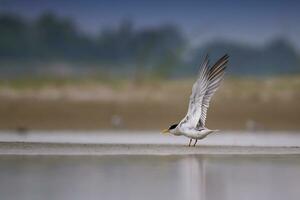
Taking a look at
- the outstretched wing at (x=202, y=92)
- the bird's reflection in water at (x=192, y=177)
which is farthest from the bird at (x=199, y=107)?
the bird's reflection in water at (x=192, y=177)

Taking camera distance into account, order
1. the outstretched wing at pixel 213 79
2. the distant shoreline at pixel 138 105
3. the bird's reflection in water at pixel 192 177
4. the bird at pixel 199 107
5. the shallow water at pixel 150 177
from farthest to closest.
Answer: the distant shoreline at pixel 138 105
the outstretched wing at pixel 213 79
the bird at pixel 199 107
the bird's reflection in water at pixel 192 177
the shallow water at pixel 150 177

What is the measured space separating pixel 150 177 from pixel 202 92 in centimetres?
343

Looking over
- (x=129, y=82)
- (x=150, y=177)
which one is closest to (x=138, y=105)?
(x=129, y=82)

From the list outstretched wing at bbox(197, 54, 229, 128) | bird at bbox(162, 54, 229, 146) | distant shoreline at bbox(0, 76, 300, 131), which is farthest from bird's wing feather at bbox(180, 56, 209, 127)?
distant shoreline at bbox(0, 76, 300, 131)

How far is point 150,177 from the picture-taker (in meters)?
10.7

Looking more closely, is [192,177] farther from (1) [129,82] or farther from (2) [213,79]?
(1) [129,82]

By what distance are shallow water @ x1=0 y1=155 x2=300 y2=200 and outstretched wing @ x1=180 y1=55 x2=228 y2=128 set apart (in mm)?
703

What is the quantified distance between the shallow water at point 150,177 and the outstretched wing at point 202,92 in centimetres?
70

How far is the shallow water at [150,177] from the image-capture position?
9.21 metres

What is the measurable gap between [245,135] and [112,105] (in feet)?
19.2

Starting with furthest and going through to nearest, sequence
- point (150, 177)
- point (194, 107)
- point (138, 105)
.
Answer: point (138, 105)
point (194, 107)
point (150, 177)

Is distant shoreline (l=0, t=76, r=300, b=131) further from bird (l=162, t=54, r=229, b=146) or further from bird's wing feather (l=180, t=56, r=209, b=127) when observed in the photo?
bird's wing feather (l=180, t=56, r=209, b=127)

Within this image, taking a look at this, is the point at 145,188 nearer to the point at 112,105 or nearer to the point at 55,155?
the point at 55,155

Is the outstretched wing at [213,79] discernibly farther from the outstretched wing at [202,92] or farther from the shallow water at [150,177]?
the shallow water at [150,177]
